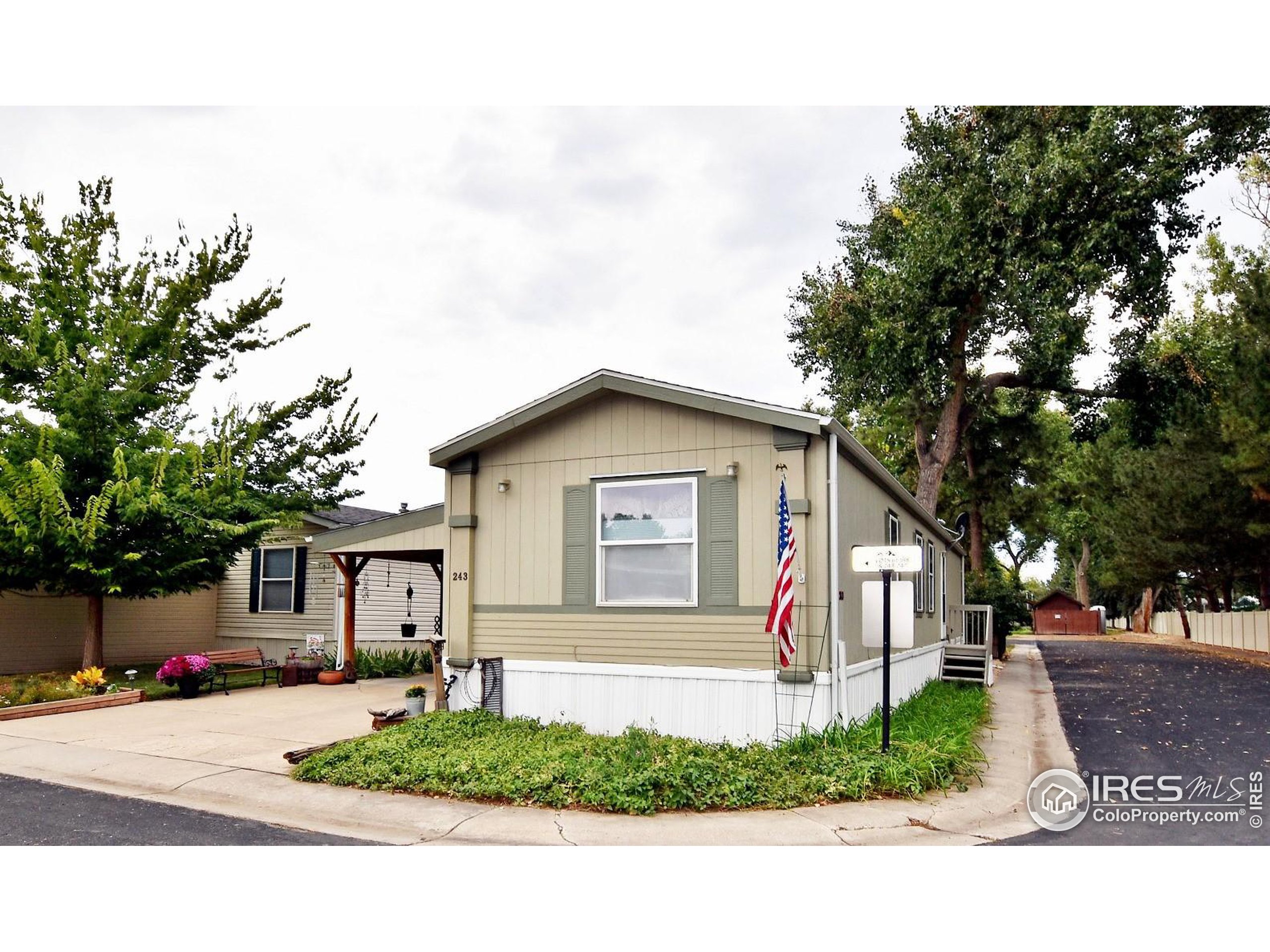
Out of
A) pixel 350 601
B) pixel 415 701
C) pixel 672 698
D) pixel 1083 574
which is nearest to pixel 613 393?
pixel 672 698

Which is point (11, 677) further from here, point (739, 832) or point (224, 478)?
point (739, 832)

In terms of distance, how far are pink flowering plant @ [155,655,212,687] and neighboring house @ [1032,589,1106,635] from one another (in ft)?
133

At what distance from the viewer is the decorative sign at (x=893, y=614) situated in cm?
761

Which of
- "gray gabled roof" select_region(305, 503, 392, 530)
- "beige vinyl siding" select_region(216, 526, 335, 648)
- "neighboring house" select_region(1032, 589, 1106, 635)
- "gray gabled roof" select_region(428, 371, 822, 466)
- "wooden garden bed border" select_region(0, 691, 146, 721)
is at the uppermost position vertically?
"gray gabled roof" select_region(428, 371, 822, 466)

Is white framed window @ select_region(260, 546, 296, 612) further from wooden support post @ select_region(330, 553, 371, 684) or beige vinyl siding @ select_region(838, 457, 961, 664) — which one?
beige vinyl siding @ select_region(838, 457, 961, 664)

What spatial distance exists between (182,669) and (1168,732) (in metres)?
13.3

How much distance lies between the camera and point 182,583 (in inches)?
587

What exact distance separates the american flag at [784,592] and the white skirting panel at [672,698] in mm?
425

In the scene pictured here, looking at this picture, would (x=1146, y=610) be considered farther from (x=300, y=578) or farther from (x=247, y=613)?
(x=247, y=613)

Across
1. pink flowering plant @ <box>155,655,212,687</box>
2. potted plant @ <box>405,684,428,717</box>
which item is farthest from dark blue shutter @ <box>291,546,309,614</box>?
potted plant @ <box>405,684,428,717</box>

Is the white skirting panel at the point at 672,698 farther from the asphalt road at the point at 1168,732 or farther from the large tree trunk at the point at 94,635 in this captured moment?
the large tree trunk at the point at 94,635

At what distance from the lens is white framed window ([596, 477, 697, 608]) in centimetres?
866

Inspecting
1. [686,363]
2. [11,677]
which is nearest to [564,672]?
[11,677]

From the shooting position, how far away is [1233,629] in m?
27.3
